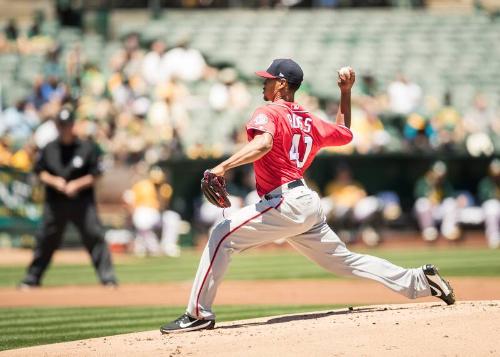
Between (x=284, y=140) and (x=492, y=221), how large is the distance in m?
13.4

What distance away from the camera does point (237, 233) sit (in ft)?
23.7

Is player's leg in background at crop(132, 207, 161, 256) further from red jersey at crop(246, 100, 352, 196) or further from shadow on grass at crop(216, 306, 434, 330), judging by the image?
red jersey at crop(246, 100, 352, 196)

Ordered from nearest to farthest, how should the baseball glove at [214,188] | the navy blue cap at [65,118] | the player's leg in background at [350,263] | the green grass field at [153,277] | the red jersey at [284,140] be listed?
the baseball glove at [214,188] → the red jersey at [284,140] → the player's leg in background at [350,263] → the green grass field at [153,277] → the navy blue cap at [65,118]

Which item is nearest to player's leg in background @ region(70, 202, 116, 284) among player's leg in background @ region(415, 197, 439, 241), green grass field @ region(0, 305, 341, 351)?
green grass field @ region(0, 305, 341, 351)

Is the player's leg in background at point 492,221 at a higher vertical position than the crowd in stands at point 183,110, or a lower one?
lower

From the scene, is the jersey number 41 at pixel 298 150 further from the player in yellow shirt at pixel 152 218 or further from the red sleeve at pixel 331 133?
the player in yellow shirt at pixel 152 218

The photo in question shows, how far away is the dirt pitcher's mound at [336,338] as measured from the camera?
6363 mm

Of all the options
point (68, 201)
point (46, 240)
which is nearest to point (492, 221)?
point (68, 201)

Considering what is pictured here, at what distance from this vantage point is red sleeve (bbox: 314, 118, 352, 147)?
24.8ft

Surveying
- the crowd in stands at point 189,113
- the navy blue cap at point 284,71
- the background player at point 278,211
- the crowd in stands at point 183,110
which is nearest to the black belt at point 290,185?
Result: the background player at point 278,211

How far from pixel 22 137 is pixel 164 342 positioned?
13.9 m

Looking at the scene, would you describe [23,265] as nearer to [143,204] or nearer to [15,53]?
[143,204]

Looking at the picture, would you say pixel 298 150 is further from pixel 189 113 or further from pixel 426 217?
pixel 189 113

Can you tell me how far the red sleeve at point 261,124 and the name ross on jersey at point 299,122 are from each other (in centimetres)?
22
